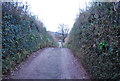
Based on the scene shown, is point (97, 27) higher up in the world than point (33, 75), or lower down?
higher up

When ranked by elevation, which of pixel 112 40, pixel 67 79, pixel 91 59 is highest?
pixel 112 40

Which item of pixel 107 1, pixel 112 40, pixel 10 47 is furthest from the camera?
pixel 10 47

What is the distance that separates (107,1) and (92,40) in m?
1.77

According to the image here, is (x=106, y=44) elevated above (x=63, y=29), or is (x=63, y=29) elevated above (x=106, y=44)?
(x=63, y=29)

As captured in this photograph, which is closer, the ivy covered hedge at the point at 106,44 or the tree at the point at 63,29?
the ivy covered hedge at the point at 106,44

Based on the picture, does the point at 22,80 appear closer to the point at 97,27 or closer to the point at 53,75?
the point at 53,75

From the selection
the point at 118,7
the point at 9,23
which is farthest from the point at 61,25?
the point at 118,7

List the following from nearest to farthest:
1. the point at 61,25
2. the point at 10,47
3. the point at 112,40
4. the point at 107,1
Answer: the point at 112,40
the point at 107,1
the point at 10,47
the point at 61,25

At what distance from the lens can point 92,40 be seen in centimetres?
666

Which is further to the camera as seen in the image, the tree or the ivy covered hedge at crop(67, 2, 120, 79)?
the tree

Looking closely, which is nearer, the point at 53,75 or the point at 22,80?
the point at 22,80

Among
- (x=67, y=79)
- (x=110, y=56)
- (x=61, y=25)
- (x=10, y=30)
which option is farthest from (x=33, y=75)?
(x=61, y=25)

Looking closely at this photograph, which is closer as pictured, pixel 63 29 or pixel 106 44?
pixel 106 44

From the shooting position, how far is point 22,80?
5945mm
